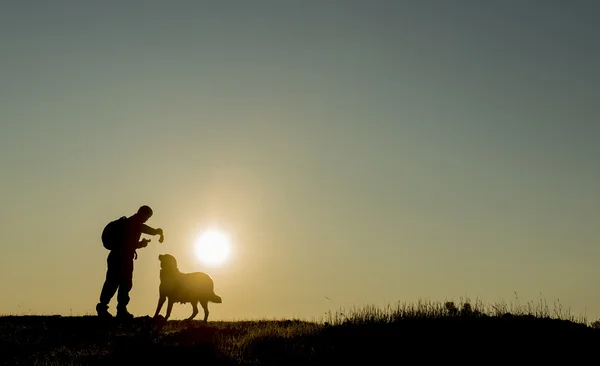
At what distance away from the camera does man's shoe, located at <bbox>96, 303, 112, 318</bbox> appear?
51.3 feet

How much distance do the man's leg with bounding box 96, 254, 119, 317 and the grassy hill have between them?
0.81 metres

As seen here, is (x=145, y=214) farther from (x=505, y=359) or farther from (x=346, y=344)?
(x=505, y=359)

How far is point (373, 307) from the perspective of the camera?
1471cm

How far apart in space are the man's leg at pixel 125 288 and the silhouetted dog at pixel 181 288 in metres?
1.18

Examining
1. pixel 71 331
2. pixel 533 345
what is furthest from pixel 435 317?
pixel 71 331

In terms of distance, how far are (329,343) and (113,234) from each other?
6.20m

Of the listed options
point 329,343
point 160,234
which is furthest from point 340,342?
point 160,234

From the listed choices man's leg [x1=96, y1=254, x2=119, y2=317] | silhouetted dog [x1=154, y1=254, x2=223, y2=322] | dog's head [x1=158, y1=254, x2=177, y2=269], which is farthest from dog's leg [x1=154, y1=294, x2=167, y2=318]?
man's leg [x1=96, y1=254, x2=119, y2=317]

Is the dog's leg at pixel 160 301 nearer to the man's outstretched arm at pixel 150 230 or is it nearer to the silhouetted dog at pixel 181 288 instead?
the silhouetted dog at pixel 181 288

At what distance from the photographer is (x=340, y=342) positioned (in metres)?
12.1

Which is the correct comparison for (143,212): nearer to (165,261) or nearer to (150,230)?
(150,230)

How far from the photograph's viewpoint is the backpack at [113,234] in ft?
52.0

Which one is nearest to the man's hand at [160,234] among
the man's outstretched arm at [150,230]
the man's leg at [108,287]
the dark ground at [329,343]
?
the man's outstretched arm at [150,230]

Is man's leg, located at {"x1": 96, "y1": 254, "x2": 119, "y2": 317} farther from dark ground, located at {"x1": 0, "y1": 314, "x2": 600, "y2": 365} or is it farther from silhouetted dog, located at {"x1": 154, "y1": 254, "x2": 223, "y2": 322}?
silhouetted dog, located at {"x1": 154, "y1": 254, "x2": 223, "y2": 322}
